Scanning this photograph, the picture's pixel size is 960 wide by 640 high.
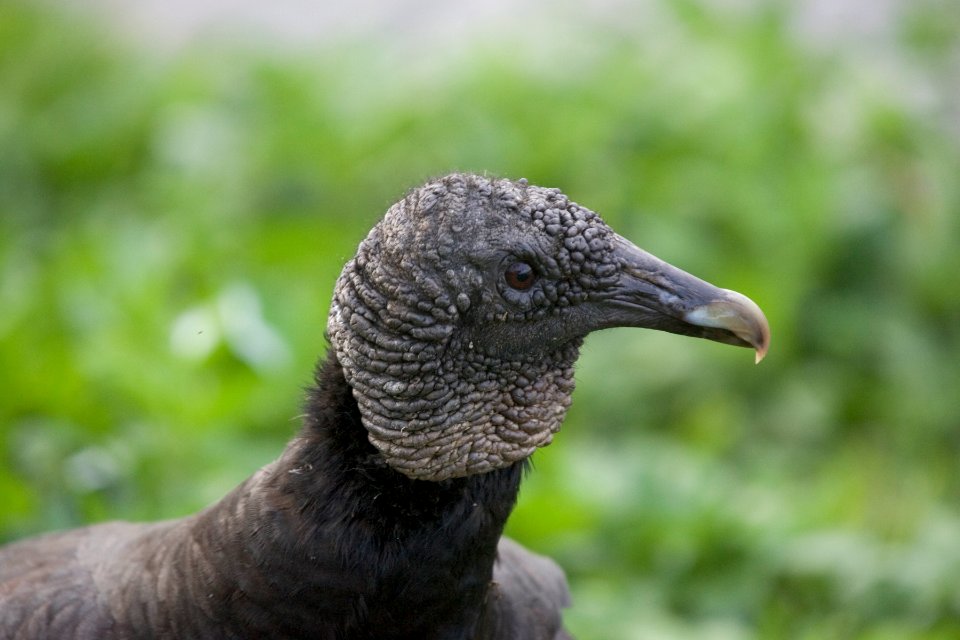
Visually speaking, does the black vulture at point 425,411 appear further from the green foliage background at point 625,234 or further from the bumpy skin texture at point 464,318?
the green foliage background at point 625,234

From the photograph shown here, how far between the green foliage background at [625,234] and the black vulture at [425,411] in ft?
3.40

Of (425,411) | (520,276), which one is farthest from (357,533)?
(520,276)

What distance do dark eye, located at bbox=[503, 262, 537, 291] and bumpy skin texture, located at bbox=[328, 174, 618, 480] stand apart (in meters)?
0.01

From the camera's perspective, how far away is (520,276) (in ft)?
8.61

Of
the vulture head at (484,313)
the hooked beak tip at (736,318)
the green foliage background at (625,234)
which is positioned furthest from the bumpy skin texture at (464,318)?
the green foliage background at (625,234)

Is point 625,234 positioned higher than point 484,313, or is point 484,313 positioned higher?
point 625,234

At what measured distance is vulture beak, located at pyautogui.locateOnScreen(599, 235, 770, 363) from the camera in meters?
2.58

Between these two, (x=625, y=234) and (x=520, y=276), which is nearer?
(x=520, y=276)

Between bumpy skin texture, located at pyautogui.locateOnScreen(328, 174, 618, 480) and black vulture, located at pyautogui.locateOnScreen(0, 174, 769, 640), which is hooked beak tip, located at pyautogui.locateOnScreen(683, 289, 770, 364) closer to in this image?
black vulture, located at pyautogui.locateOnScreen(0, 174, 769, 640)

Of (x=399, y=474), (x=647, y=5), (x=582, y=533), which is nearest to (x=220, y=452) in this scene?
(x=582, y=533)

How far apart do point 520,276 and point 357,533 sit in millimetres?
613

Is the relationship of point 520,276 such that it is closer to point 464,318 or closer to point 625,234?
point 464,318

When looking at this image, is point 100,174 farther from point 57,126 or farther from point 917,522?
point 917,522

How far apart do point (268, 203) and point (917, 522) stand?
3366 millimetres
